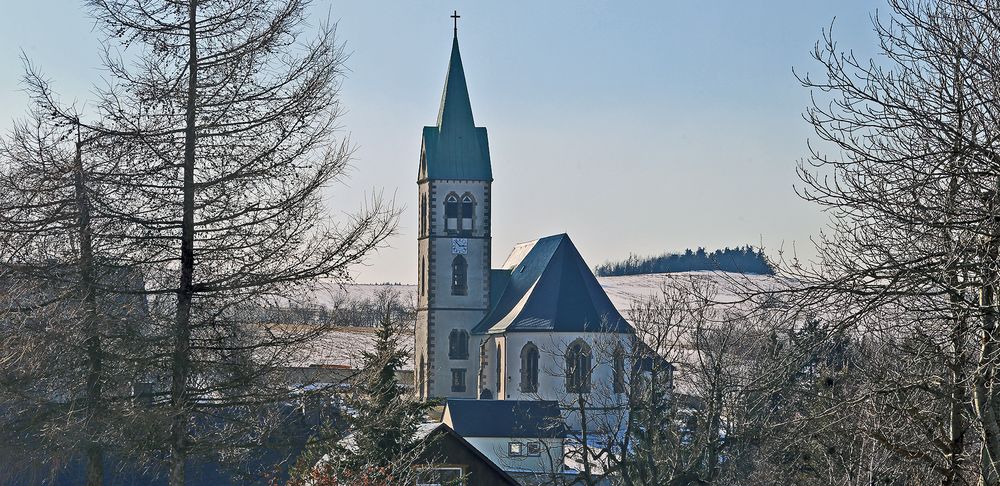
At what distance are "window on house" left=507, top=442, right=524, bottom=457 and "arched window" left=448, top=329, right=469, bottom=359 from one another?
8.66 meters

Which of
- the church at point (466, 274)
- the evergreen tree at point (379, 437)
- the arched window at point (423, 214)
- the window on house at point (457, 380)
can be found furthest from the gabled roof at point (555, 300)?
the evergreen tree at point (379, 437)

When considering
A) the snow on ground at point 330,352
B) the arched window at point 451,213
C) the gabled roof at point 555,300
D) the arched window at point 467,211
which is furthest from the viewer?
the arched window at point 467,211

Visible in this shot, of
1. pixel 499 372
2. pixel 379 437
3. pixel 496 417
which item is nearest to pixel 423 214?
pixel 499 372

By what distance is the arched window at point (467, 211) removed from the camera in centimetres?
5553

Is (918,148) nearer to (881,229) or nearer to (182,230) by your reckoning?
(881,229)

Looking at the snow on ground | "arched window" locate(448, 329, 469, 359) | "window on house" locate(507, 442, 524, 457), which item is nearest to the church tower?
"arched window" locate(448, 329, 469, 359)

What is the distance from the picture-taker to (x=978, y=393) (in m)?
9.01

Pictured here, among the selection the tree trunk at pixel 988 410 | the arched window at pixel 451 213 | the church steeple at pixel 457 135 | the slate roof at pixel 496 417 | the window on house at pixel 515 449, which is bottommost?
the window on house at pixel 515 449

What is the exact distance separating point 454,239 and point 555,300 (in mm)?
5738

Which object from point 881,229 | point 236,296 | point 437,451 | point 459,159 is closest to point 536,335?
point 459,159

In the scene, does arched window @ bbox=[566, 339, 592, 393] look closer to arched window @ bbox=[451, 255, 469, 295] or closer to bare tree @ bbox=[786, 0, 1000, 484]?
arched window @ bbox=[451, 255, 469, 295]

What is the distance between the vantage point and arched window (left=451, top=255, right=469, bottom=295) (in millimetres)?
56000

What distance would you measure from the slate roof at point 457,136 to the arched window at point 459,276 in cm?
372

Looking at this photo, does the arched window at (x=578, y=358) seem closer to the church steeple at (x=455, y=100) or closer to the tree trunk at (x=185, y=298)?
the church steeple at (x=455, y=100)
